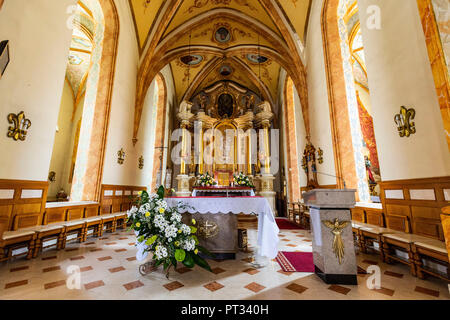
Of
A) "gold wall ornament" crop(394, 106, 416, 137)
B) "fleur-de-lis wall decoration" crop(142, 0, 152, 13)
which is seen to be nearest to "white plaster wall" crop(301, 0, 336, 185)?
"gold wall ornament" crop(394, 106, 416, 137)

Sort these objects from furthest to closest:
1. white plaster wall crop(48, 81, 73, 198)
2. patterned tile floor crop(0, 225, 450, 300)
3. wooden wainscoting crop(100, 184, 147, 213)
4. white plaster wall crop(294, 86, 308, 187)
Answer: white plaster wall crop(48, 81, 73, 198), white plaster wall crop(294, 86, 308, 187), wooden wainscoting crop(100, 184, 147, 213), patterned tile floor crop(0, 225, 450, 300)

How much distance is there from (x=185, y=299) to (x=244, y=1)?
413 inches

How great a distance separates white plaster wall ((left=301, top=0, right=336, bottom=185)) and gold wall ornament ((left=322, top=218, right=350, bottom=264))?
3.34 m

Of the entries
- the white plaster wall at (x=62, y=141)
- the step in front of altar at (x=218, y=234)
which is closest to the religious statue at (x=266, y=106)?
the step in front of altar at (x=218, y=234)

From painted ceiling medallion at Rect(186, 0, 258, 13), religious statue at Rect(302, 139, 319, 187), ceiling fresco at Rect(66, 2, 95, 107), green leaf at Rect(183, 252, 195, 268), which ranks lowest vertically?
green leaf at Rect(183, 252, 195, 268)

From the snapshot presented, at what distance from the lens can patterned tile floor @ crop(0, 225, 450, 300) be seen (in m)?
1.98

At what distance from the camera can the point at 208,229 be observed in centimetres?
319

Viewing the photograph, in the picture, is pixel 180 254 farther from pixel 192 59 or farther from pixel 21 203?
pixel 192 59

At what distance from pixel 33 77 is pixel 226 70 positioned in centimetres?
1107

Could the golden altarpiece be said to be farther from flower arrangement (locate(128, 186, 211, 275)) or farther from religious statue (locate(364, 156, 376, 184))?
flower arrangement (locate(128, 186, 211, 275))

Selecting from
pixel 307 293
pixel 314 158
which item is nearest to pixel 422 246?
pixel 307 293

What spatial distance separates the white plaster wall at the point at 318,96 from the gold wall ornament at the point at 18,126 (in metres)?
6.87

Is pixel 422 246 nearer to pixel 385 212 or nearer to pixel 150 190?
pixel 385 212

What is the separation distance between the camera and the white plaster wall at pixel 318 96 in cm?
562
